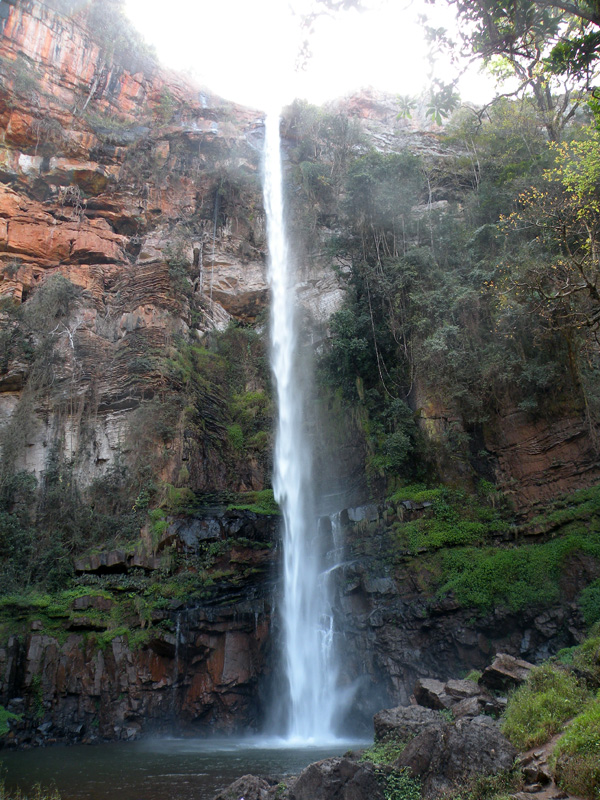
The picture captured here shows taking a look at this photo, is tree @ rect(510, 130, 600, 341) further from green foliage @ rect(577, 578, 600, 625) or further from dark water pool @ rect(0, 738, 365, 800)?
dark water pool @ rect(0, 738, 365, 800)

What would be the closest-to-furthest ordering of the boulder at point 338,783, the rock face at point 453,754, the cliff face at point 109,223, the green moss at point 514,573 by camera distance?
the rock face at point 453,754, the boulder at point 338,783, the green moss at point 514,573, the cliff face at point 109,223

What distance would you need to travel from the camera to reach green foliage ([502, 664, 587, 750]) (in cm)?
667

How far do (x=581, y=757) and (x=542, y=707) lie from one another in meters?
2.24

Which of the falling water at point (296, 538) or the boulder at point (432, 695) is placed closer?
the boulder at point (432, 695)

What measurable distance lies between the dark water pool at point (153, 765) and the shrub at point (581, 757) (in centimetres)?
464

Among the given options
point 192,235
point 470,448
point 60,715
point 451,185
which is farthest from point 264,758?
point 451,185

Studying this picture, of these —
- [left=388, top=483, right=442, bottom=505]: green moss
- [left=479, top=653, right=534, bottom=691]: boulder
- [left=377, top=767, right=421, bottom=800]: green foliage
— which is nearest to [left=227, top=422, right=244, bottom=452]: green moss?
[left=388, top=483, right=442, bottom=505]: green moss

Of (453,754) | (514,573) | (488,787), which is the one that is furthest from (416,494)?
(488,787)

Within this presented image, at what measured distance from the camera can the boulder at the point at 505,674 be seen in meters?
8.97

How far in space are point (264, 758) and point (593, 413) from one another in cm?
1148

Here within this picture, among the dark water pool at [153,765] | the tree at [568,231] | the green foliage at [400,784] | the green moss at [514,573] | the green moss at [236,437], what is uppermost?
the tree at [568,231]

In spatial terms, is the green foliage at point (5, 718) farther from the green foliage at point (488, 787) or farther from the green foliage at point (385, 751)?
the green foliage at point (488, 787)

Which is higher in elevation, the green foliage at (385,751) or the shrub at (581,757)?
the shrub at (581,757)

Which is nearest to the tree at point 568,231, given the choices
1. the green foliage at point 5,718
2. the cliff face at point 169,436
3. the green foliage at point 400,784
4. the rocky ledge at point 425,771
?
the cliff face at point 169,436
